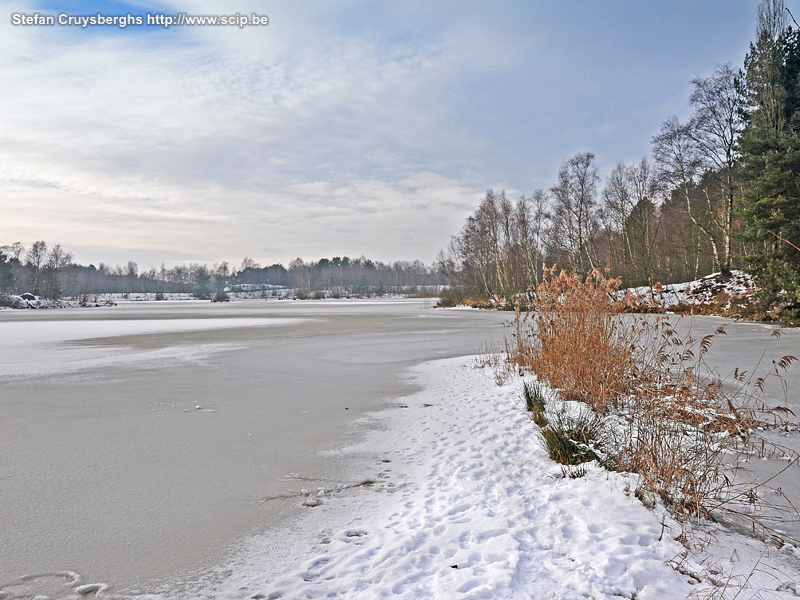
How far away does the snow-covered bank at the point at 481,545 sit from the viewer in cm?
261

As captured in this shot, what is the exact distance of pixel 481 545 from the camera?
9.95ft

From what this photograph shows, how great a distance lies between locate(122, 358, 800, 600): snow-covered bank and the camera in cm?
261

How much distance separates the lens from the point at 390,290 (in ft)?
437

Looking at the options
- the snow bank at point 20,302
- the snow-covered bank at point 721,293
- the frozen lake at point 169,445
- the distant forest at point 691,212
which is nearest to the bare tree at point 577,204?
the distant forest at point 691,212

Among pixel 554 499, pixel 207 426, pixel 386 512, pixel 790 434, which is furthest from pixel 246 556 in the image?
pixel 790 434

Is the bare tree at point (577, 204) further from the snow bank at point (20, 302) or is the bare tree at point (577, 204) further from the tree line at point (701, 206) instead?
the snow bank at point (20, 302)

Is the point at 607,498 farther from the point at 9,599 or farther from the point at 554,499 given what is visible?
the point at 9,599

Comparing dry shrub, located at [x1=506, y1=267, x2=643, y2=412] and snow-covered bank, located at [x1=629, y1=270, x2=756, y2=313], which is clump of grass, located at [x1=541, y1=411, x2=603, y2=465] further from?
snow-covered bank, located at [x1=629, y1=270, x2=756, y2=313]

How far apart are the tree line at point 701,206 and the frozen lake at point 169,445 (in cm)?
359

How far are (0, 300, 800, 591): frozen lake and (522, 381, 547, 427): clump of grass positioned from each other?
2056 mm

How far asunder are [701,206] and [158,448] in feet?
125

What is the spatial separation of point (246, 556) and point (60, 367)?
10.1m

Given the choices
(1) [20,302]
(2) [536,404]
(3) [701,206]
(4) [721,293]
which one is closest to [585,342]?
(2) [536,404]

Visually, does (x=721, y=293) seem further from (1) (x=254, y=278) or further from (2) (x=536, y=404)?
(1) (x=254, y=278)
